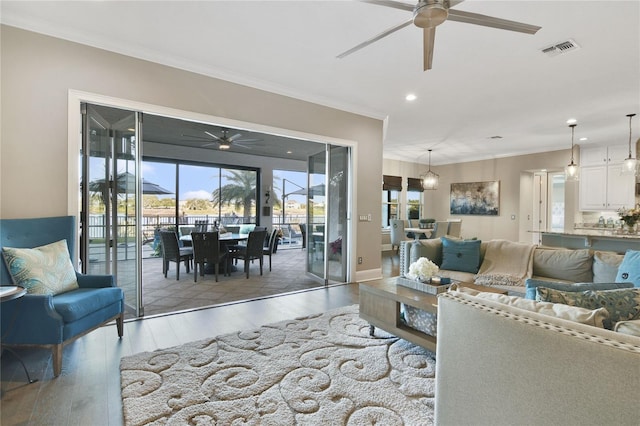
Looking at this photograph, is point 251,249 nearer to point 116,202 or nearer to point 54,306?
point 116,202

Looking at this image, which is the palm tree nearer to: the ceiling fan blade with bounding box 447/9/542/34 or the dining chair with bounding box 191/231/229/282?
the dining chair with bounding box 191/231/229/282

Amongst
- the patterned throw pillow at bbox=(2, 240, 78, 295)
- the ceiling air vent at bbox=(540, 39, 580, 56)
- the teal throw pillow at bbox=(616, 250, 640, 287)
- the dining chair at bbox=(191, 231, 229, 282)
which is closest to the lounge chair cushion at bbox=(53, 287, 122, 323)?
the patterned throw pillow at bbox=(2, 240, 78, 295)

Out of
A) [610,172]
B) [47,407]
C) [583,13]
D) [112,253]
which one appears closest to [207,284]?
[112,253]

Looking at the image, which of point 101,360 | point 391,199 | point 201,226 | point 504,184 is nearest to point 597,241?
point 504,184

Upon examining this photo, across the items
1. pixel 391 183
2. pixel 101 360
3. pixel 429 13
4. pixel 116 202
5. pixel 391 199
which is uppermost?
pixel 429 13

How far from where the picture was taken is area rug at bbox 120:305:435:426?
178cm

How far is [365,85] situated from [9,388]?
4.47 metres

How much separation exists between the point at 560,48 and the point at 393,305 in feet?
10.2

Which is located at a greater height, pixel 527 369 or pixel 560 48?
pixel 560 48

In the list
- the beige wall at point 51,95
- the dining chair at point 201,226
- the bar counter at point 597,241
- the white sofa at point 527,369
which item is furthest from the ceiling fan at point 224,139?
the bar counter at point 597,241

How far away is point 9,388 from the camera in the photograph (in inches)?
80.6

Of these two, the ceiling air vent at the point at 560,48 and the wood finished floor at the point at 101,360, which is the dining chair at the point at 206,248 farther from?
the ceiling air vent at the point at 560,48

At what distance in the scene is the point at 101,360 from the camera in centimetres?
245

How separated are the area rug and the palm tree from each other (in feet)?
21.8
